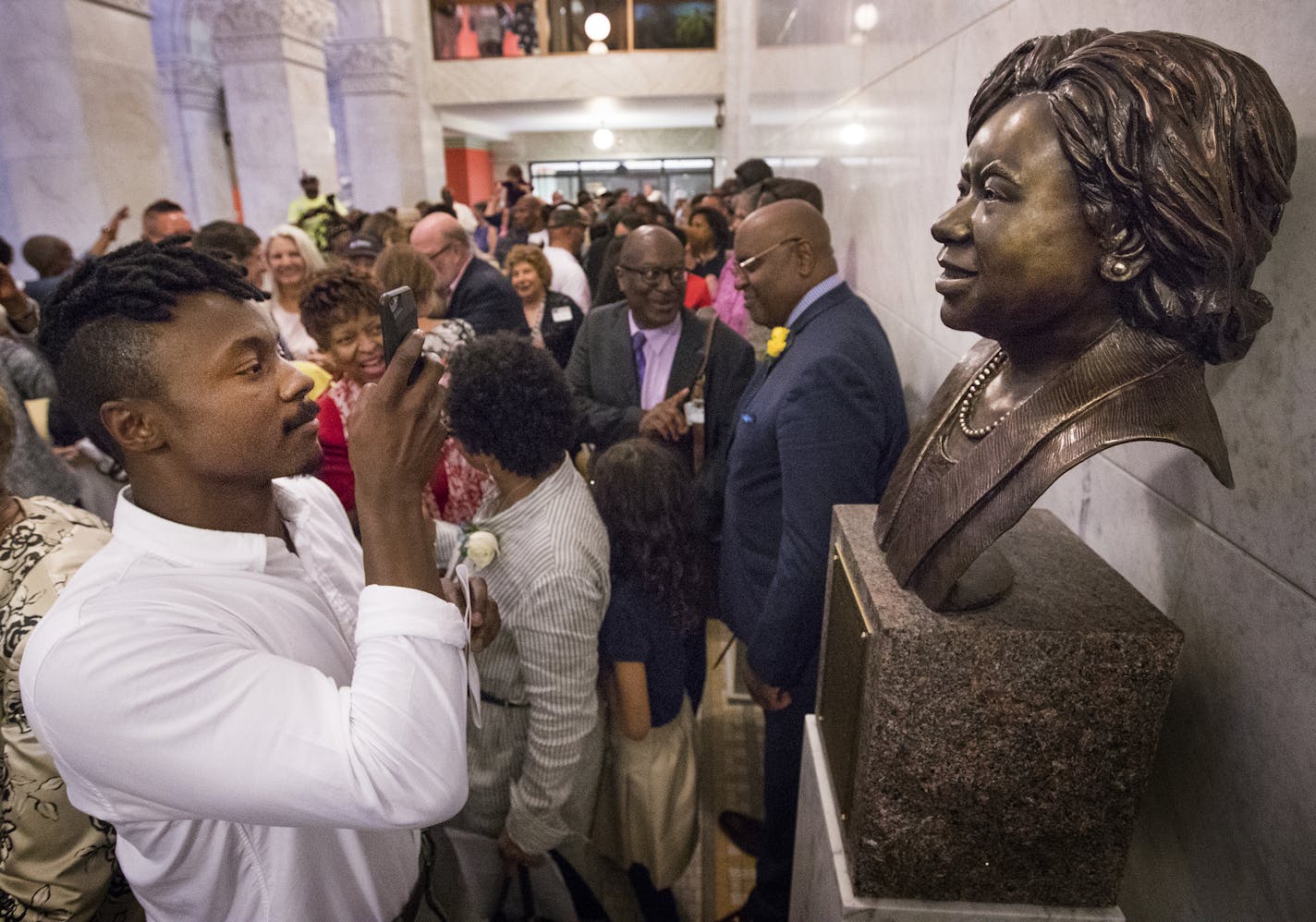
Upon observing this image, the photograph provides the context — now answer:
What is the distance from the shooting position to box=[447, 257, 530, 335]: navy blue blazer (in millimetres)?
3805

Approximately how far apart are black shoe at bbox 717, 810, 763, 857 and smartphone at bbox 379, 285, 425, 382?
2343 mm

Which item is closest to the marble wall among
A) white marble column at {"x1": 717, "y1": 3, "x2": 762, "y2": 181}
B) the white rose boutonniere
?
the white rose boutonniere

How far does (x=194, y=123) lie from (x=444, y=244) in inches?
465

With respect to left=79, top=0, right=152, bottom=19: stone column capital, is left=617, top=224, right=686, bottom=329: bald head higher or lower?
lower

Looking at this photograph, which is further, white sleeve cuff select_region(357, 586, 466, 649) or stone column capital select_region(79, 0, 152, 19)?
stone column capital select_region(79, 0, 152, 19)

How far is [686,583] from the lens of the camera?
6.75ft

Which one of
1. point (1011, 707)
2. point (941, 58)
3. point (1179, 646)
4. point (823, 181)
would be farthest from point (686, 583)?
point (823, 181)

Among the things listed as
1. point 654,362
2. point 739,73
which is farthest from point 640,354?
point 739,73

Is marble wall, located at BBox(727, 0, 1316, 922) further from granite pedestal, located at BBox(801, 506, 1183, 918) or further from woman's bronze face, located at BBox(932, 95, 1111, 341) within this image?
woman's bronze face, located at BBox(932, 95, 1111, 341)

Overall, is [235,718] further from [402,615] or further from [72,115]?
[72,115]

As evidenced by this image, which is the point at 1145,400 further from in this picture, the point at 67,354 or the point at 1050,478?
the point at 67,354

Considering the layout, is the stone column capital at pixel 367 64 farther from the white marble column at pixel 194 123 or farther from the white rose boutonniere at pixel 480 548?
the white rose boutonniere at pixel 480 548

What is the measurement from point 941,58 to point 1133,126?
1590mm

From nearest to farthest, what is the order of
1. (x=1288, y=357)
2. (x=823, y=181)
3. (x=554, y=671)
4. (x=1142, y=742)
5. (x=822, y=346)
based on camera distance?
(x=1288, y=357) → (x=1142, y=742) → (x=554, y=671) → (x=822, y=346) → (x=823, y=181)
